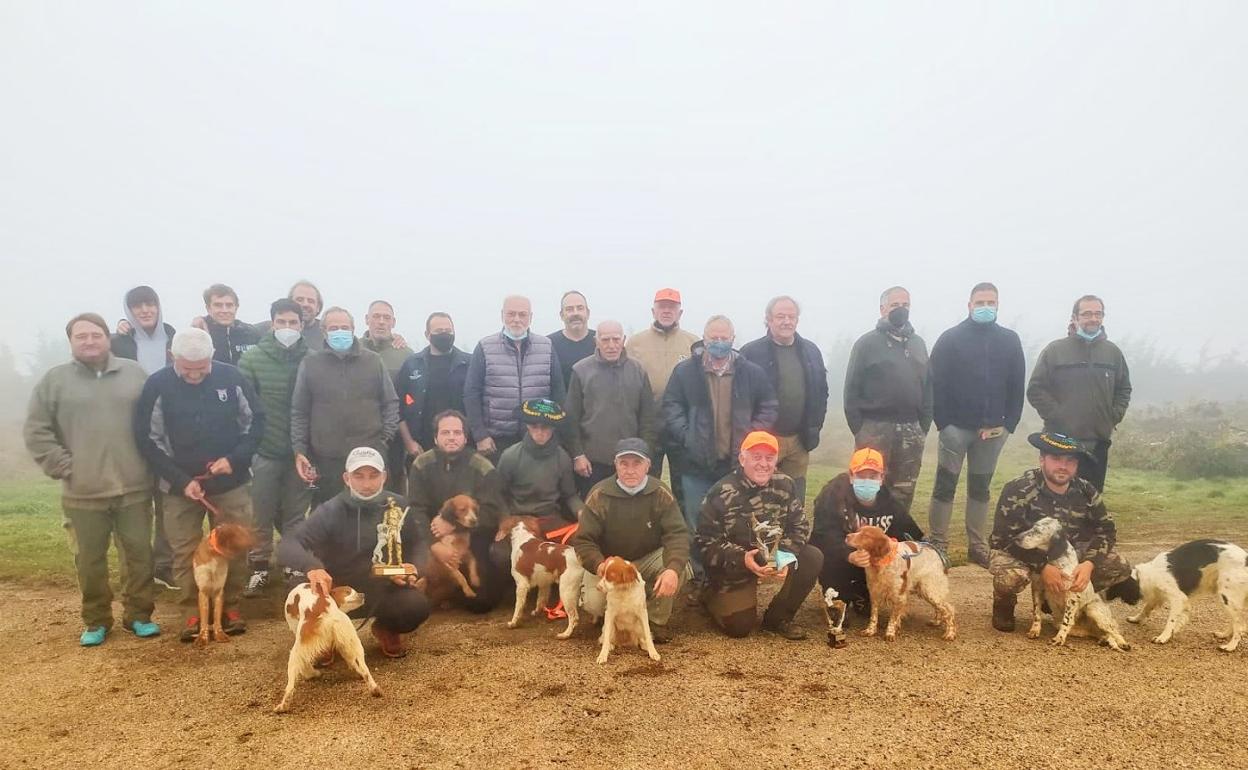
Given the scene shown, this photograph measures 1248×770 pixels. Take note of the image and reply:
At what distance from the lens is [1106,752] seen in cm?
356

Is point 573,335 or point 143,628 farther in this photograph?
point 573,335

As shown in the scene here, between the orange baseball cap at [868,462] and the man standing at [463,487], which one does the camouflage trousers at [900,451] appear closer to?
the orange baseball cap at [868,462]

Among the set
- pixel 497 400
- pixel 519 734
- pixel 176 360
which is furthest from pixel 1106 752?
pixel 176 360

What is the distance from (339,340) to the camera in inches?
249

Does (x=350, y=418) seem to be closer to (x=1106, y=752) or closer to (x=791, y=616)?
(x=791, y=616)

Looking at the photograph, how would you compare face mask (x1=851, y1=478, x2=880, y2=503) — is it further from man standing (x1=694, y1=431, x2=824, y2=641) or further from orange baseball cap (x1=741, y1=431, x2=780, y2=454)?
orange baseball cap (x1=741, y1=431, x2=780, y2=454)

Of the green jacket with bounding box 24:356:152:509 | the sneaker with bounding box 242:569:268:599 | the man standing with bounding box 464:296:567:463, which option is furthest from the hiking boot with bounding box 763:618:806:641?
the green jacket with bounding box 24:356:152:509

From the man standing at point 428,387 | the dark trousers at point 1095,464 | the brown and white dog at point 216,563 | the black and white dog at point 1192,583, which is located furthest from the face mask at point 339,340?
the dark trousers at point 1095,464

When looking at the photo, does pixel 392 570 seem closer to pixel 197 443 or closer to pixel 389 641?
pixel 389 641

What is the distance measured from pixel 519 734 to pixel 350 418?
3637 millimetres

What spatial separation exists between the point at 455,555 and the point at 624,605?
6.19 feet

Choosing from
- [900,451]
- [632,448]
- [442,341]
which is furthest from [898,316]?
[442,341]

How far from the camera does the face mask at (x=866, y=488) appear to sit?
5.46 metres

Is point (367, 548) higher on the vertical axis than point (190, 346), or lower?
lower
